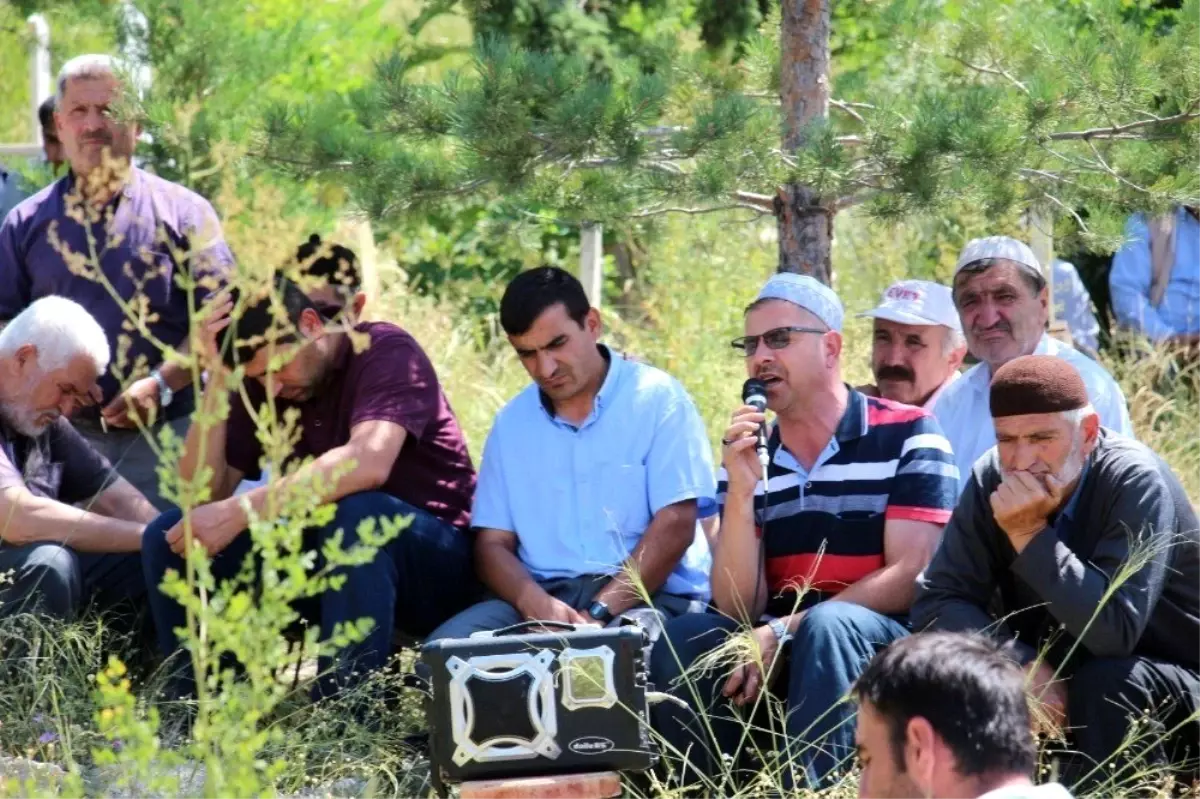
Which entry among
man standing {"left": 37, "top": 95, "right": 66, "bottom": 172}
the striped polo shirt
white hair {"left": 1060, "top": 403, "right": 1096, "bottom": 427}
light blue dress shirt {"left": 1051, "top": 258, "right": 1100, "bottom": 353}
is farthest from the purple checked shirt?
light blue dress shirt {"left": 1051, "top": 258, "right": 1100, "bottom": 353}

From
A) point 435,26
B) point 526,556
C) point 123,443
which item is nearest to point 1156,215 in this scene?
point 526,556

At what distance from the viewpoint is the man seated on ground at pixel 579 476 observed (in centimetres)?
503

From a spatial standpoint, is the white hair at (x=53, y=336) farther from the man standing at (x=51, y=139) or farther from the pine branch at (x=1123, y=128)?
the pine branch at (x=1123, y=128)

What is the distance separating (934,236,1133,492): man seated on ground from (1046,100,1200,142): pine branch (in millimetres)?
420

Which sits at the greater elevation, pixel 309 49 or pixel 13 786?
pixel 309 49

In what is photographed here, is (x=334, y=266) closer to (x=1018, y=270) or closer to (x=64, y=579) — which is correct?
(x=64, y=579)

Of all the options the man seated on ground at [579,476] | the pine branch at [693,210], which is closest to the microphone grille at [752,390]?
the man seated on ground at [579,476]

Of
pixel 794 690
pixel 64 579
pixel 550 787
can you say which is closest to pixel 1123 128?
pixel 794 690

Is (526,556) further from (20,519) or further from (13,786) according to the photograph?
(13,786)

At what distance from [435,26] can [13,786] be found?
9933 millimetres

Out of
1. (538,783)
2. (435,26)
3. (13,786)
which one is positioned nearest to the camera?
(13,786)

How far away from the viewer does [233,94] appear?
8.29 m

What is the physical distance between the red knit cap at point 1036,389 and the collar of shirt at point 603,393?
4.23ft

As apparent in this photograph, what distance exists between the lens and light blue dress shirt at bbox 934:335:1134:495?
5.12m
